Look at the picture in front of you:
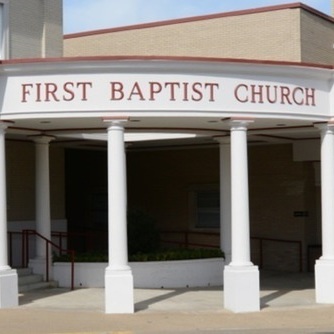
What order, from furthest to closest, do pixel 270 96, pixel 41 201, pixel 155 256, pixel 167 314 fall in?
pixel 41 201 → pixel 155 256 → pixel 270 96 → pixel 167 314

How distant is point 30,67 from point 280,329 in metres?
6.45

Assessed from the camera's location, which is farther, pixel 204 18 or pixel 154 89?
pixel 204 18

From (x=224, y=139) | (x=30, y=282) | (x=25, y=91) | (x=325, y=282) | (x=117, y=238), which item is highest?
(x=25, y=91)

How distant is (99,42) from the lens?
88.9 ft

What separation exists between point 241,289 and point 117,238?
248 centimetres

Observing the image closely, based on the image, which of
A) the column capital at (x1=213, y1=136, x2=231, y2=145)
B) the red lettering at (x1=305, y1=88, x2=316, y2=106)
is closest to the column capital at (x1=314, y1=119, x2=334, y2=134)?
the red lettering at (x1=305, y1=88, x2=316, y2=106)

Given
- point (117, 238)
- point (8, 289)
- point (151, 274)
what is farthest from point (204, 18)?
point (8, 289)

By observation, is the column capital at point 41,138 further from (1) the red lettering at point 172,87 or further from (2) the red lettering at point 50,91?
(1) the red lettering at point 172,87

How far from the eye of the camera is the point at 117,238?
15.2 metres

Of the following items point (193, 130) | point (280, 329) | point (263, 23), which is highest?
point (263, 23)

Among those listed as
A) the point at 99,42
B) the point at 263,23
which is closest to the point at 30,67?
the point at 263,23

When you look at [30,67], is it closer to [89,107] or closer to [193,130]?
[89,107]

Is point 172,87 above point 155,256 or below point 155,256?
above

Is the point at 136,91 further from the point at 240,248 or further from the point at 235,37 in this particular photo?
the point at 235,37
